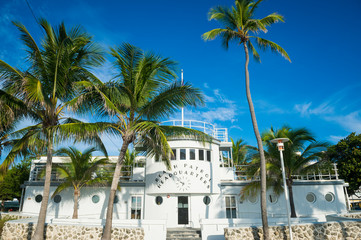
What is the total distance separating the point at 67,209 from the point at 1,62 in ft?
39.0

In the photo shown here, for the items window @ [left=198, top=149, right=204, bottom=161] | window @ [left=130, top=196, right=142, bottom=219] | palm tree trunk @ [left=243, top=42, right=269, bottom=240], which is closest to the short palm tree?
window @ [left=198, top=149, right=204, bottom=161]

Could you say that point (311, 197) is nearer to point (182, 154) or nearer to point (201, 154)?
point (201, 154)

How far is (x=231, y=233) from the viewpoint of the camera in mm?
10836

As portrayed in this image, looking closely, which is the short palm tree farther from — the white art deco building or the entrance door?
the entrance door

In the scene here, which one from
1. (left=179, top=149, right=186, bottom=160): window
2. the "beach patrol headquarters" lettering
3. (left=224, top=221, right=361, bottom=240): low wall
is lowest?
(left=224, top=221, right=361, bottom=240): low wall

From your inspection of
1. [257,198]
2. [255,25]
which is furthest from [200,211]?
[255,25]

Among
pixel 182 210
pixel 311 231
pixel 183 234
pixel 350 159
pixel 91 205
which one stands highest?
pixel 350 159

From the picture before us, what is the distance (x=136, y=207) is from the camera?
1767cm

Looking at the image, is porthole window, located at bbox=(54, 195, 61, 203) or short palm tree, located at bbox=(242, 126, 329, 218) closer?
short palm tree, located at bbox=(242, 126, 329, 218)

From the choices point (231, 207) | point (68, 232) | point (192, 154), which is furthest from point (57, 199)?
point (231, 207)

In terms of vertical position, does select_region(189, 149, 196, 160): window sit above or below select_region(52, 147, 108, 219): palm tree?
above

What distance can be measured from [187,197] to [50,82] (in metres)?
10.9

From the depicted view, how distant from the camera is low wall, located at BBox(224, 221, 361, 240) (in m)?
10.9

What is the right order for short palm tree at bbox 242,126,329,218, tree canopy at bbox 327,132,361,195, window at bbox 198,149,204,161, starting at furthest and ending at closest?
1. tree canopy at bbox 327,132,361,195
2. window at bbox 198,149,204,161
3. short palm tree at bbox 242,126,329,218
